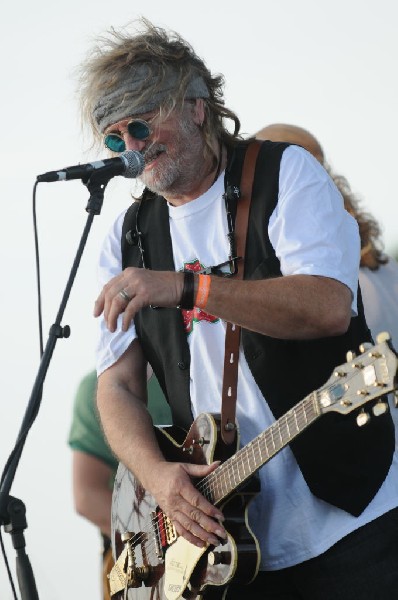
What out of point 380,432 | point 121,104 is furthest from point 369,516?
point 121,104

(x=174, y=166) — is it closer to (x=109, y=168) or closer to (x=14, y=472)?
(x=109, y=168)

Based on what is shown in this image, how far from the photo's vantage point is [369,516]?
274cm

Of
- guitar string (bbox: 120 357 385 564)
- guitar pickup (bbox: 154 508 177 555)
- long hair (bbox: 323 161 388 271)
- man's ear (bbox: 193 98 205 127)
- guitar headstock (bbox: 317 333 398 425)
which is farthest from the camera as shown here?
long hair (bbox: 323 161 388 271)

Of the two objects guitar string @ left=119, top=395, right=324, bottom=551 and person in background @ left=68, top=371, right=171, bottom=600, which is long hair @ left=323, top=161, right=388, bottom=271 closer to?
person in background @ left=68, top=371, right=171, bottom=600

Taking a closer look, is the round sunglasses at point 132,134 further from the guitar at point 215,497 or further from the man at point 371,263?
the man at point 371,263

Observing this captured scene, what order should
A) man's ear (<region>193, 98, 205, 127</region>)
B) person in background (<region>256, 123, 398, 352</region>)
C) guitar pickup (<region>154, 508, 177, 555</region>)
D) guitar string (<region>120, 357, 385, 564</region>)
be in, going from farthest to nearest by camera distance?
person in background (<region>256, 123, 398, 352</region>) < man's ear (<region>193, 98, 205, 127</region>) < guitar pickup (<region>154, 508, 177, 555</region>) < guitar string (<region>120, 357, 385, 564</region>)

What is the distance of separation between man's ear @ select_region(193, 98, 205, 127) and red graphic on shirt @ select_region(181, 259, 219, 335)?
0.44 metres

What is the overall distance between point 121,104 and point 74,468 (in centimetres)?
209

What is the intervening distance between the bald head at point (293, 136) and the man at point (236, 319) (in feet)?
3.49

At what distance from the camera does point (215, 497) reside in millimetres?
2863

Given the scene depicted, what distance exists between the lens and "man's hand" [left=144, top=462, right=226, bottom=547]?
111 inches

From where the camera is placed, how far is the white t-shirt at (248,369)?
2781 millimetres

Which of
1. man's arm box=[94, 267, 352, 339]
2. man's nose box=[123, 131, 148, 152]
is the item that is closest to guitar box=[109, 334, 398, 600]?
man's arm box=[94, 267, 352, 339]

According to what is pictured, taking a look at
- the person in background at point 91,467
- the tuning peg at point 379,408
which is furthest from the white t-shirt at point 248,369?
the person in background at point 91,467
